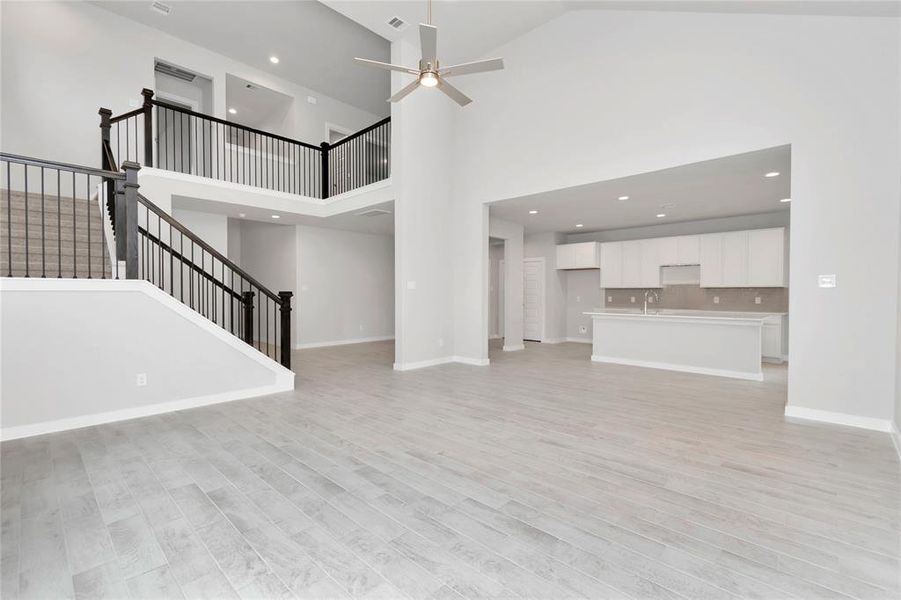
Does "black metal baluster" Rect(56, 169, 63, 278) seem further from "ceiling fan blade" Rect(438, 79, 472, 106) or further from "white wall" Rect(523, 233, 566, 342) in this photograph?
"white wall" Rect(523, 233, 566, 342)

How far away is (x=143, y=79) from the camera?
7.06 m

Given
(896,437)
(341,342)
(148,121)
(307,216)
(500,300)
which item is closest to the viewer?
(896,437)

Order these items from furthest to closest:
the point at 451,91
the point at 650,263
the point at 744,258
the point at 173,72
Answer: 1. the point at 650,263
2. the point at 173,72
3. the point at 744,258
4. the point at 451,91

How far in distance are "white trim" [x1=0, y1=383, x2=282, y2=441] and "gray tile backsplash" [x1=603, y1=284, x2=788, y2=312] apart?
7742mm

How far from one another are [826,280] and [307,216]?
742cm

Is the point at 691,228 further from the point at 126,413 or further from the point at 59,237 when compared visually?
the point at 59,237

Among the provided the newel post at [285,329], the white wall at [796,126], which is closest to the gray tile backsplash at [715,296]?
the white wall at [796,126]

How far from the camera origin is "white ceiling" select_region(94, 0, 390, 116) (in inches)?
261

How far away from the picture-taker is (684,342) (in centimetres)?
639

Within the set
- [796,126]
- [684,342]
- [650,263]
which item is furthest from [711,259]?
[796,126]

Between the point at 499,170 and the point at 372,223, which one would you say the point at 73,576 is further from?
the point at 372,223

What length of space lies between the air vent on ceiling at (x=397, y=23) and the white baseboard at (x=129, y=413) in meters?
5.12

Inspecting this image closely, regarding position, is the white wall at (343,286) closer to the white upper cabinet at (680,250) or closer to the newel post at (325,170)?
A: the newel post at (325,170)

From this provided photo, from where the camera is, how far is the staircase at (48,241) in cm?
428
